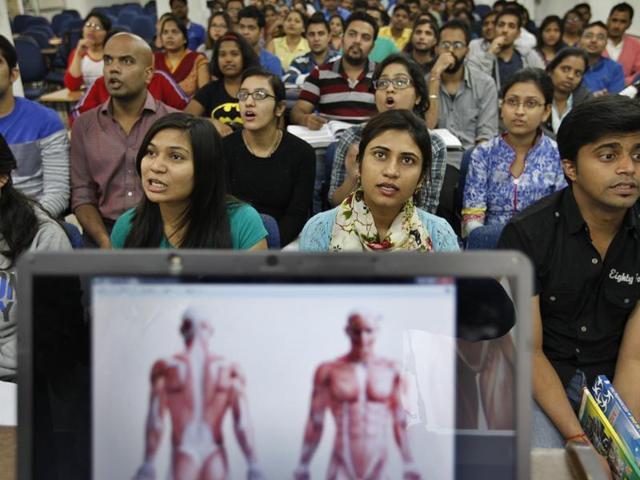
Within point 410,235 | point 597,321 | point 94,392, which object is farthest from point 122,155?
point 94,392

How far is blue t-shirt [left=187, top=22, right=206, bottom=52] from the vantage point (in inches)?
292

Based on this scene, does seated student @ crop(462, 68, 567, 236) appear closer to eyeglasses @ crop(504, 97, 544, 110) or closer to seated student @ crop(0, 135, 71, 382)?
eyeglasses @ crop(504, 97, 544, 110)

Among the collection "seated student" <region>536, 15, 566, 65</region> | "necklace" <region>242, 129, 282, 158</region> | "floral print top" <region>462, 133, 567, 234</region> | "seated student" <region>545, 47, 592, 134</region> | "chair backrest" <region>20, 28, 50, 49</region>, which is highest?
"chair backrest" <region>20, 28, 50, 49</region>

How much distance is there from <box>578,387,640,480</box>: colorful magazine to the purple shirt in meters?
1.91

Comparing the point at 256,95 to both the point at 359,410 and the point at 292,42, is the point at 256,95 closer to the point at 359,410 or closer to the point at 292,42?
the point at 359,410

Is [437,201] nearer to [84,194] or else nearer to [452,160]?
[452,160]

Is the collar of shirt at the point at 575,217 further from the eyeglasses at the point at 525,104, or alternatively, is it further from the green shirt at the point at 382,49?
the green shirt at the point at 382,49

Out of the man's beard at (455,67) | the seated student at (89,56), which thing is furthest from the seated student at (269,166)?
the seated student at (89,56)

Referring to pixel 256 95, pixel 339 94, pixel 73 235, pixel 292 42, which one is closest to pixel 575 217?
pixel 73 235

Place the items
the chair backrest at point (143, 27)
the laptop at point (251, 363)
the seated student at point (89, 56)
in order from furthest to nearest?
the chair backrest at point (143, 27) → the seated student at point (89, 56) → the laptop at point (251, 363)

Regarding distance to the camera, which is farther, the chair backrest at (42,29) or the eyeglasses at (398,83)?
the chair backrest at (42,29)

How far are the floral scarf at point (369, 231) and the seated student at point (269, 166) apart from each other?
3.45ft

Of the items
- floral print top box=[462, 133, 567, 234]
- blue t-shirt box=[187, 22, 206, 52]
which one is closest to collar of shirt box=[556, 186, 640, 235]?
floral print top box=[462, 133, 567, 234]

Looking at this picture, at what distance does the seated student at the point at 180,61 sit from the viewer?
4746mm
